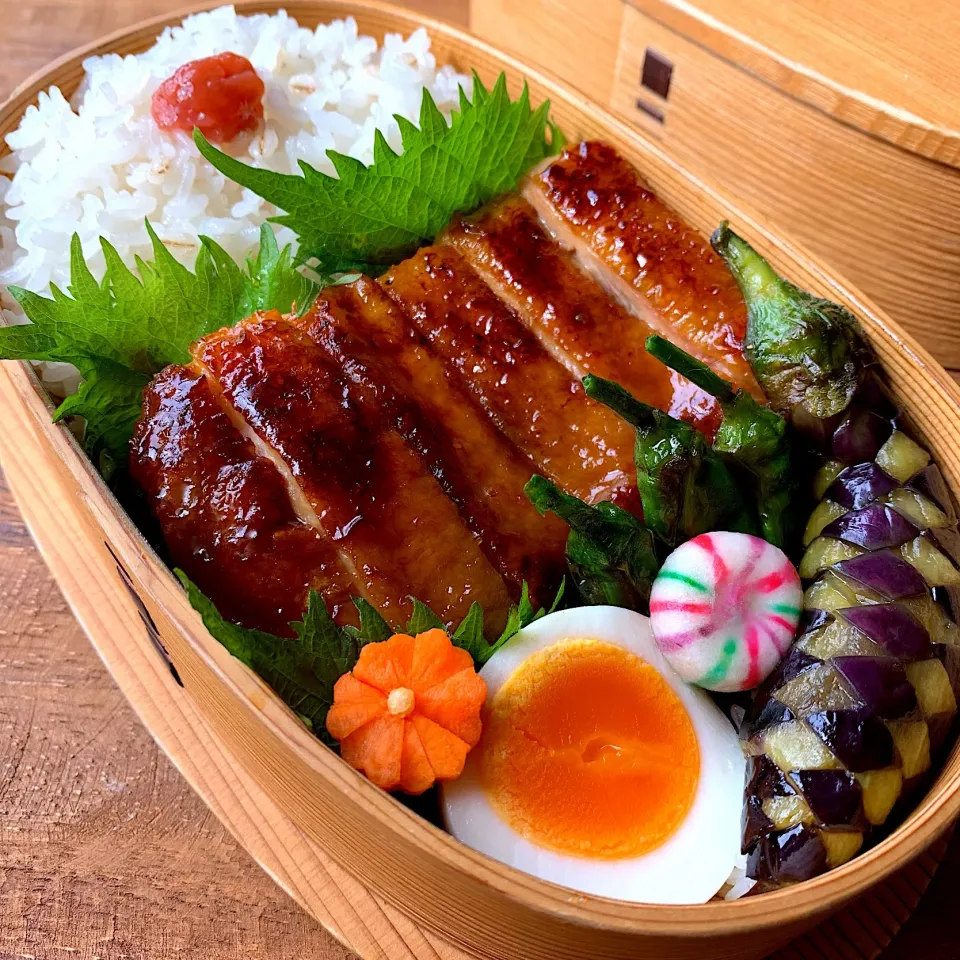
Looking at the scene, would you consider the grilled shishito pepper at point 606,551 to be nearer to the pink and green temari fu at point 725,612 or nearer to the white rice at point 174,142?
the pink and green temari fu at point 725,612

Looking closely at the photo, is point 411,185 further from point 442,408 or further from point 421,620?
point 421,620

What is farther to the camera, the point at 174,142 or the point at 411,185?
the point at 174,142

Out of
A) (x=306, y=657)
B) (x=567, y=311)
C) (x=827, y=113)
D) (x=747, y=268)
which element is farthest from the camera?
(x=827, y=113)

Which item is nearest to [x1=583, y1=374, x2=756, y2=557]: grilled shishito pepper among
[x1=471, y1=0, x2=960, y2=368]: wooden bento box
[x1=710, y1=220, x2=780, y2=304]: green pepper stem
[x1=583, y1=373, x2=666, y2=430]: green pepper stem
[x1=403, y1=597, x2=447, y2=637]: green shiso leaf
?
[x1=583, y1=373, x2=666, y2=430]: green pepper stem

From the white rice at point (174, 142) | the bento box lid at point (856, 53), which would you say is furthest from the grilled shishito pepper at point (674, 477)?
the bento box lid at point (856, 53)

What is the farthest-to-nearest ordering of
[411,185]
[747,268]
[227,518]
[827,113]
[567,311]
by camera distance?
[827,113], [411,185], [567,311], [747,268], [227,518]

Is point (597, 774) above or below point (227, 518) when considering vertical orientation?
below

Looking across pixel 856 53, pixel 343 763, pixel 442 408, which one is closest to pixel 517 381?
pixel 442 408

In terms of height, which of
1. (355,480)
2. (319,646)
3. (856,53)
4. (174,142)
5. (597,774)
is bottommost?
(597,774)
